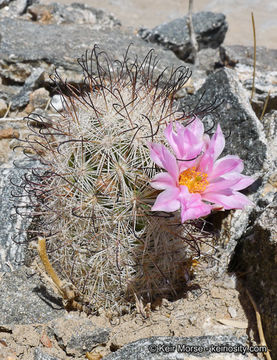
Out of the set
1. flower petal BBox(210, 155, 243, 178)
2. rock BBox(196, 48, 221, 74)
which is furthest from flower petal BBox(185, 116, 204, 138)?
rock BBox(196, 48, 221, 74)

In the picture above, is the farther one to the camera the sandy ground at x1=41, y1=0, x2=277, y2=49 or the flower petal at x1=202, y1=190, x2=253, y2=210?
the sandy ground at x1=41, y1=0, x2=277, y2=49

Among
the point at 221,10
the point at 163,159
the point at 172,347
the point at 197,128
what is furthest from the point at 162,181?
the point at 221,10

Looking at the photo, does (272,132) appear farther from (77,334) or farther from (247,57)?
(247,57)

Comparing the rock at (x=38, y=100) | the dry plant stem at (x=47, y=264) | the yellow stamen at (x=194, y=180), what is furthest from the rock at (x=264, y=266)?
the rock at (x=38, y=100)

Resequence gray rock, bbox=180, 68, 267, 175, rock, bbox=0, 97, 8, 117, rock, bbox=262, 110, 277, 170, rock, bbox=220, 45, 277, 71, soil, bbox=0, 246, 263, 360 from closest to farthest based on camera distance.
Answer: soil, bbox=0, 246, 263, 360 → gray rock, bbox=180, 68, 267, 175 → rock, bbox=262, 110, 277, 170 → rock, bbox=0, 97, 8, 117 → rock, bbox=220, 45, 277, 71

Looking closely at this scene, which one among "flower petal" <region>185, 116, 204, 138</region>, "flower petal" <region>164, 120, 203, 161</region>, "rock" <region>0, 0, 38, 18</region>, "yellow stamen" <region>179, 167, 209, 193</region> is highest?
"rock" <region>0, 0, 38, 18</region>

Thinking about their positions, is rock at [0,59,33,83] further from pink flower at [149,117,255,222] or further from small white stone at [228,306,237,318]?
small white stone at [228,306,237,318]

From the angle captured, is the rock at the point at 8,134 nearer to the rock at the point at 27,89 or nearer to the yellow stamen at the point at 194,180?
the rock at the point at 27,89
